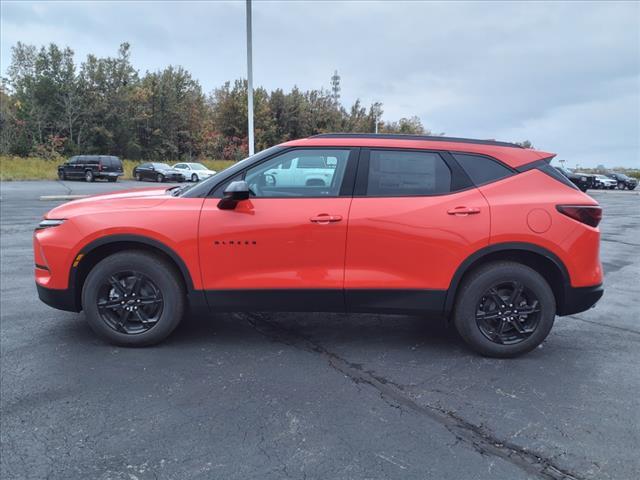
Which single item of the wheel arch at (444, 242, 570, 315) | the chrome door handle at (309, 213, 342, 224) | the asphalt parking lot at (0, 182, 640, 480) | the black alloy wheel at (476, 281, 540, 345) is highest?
the chrome door handle at (309, 213, 342, 224)

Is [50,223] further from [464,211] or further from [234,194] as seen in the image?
[464,211]

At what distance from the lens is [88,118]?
47.6 metres

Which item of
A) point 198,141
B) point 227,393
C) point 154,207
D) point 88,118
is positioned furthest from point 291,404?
point 198,141

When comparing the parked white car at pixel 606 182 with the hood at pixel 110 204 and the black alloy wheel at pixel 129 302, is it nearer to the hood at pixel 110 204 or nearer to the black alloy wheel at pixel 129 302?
the hood at pixel 110 204

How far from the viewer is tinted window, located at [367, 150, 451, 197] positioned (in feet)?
12.4

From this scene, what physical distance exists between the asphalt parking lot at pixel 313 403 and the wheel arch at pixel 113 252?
1.76 feet

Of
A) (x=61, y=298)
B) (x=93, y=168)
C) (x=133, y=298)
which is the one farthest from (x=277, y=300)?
(x=93, y=168)

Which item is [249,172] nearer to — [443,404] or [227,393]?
[227,393]

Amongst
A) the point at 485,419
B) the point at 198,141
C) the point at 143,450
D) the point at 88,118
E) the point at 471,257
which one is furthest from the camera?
the point at 198,141

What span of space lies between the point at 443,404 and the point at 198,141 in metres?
55.7

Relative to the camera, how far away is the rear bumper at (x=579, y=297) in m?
3.75

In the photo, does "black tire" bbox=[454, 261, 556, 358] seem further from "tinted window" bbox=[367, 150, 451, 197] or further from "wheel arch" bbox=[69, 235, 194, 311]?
"wheel arch" bbox=[69, 235, 194, 311]

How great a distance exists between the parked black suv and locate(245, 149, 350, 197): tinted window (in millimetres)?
31675

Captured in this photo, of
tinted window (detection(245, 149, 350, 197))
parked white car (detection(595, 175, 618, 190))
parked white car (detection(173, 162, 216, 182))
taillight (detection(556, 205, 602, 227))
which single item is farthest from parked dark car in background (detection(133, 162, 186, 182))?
parked white car (detection(595, 175, 618, 190))
